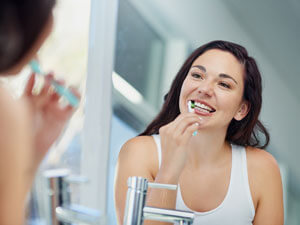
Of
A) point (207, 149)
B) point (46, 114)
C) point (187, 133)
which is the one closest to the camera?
point (46, 114)

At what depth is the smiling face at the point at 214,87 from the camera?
4.11ft

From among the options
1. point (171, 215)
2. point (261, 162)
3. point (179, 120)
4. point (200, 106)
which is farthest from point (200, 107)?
point (171, 215)

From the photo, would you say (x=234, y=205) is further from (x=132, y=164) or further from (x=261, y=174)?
(x=132, y=164)

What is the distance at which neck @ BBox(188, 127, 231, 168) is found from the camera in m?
1.33

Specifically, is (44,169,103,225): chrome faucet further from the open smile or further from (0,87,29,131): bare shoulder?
the open smile

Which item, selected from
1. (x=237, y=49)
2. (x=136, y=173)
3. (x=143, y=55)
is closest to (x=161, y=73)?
(x=143, y=55)

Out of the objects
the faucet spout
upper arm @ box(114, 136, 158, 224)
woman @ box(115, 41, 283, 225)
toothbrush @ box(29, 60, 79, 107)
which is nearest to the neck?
woman @ box(115, 41, 283, 225)

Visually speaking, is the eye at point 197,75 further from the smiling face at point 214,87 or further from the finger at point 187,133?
the finger at point 187,133

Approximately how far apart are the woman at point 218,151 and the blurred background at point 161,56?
22 cm

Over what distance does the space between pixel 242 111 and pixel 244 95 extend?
0.05 meters

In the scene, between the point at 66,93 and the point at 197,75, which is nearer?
the point at 66,93

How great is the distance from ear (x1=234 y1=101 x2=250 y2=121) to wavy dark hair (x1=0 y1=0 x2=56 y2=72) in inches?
34.5

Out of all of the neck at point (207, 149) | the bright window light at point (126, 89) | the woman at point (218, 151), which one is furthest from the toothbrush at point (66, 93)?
the bright window light at point (126, 89)

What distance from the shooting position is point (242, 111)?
4.47ft
